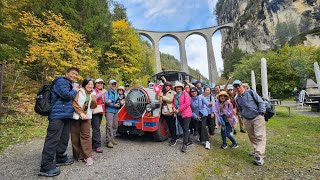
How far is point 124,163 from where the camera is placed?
383cm

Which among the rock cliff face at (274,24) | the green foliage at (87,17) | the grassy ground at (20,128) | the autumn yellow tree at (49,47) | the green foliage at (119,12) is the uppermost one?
the rock cliff face at (274,24)

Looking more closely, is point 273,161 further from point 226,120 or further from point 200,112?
point 200,112

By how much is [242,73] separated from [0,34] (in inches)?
1266

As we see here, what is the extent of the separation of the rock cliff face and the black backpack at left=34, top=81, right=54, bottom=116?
5145 centimetres

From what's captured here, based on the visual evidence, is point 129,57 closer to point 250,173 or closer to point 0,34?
point 0,34

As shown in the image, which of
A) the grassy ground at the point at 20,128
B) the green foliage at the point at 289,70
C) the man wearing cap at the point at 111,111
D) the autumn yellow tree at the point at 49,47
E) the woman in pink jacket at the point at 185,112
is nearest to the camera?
the woman in pink jacket at the point at 185,112

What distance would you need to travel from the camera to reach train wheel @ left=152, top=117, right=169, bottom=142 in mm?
5395

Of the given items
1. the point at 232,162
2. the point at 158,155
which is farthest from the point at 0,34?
the point at 232,162

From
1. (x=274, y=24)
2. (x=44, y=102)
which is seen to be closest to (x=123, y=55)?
(x=44, y=102)

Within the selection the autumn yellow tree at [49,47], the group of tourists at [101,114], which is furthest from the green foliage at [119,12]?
the group of tourists at [101,114]

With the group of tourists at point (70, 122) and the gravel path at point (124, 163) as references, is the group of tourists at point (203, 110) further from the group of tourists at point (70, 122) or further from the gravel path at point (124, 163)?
the group of tourists at point (70, 122)

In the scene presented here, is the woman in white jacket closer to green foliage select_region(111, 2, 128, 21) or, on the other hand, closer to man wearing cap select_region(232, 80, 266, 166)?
man wearing cap select_region(232, 80, 266, 166)

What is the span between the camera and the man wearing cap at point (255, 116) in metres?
3.93

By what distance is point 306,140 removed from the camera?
5367mm
